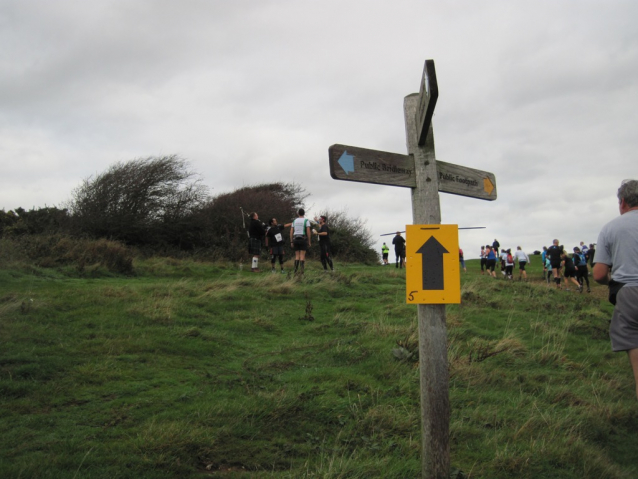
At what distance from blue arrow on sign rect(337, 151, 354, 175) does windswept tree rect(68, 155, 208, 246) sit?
18911 millimetres

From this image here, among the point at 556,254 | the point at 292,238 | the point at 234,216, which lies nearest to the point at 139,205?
the point at 234,216

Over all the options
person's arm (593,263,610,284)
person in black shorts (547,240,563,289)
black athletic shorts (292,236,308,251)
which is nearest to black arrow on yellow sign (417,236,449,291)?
person's arm (593,263,610,284)

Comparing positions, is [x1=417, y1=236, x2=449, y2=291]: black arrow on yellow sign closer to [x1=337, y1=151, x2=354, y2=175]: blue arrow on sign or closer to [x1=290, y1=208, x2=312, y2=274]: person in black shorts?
[x1=337, y1=151, x2=354, y2=175]: blue arrow on sign

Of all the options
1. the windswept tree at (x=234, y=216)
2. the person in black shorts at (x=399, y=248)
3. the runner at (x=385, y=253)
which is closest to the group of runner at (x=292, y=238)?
the windswept tree at (x=234, y=216)

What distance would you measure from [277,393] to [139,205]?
19.4 meters

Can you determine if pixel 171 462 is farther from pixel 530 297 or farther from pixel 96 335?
Answer: pixel 530 297

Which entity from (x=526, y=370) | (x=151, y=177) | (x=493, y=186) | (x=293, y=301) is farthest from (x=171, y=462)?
(x=151, y=177)

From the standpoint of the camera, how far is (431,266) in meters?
4.07

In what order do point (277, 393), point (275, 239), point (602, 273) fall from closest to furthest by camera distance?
point (602, 273), point (277, 393), point (275, 239)

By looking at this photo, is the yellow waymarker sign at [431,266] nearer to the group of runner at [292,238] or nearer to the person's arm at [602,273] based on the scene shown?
the person's arm at [602,273]

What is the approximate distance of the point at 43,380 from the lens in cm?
557

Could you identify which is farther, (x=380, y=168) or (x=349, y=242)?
(x=349, y=242)

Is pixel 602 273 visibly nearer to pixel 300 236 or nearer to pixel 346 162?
pixel 346 162

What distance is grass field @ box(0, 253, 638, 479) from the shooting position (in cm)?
421
